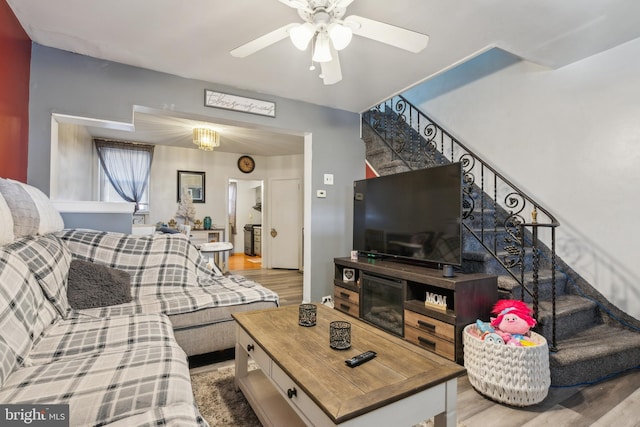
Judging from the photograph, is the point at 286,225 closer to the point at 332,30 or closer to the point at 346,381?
the point at 332,30

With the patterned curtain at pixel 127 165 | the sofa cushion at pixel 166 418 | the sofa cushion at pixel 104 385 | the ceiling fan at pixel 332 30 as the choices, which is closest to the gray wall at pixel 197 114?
the ceiling fan at pixel 332 30

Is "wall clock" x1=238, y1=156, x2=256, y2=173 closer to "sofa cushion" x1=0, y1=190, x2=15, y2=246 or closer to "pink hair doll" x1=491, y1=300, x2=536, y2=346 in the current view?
"sofa cushion" x1=0, y1=190, x2=15, y2=246

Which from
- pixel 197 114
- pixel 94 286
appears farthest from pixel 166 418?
pixel 197 114

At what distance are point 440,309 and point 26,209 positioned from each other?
272 cm

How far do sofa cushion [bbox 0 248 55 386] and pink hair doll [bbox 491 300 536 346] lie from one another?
7.75ft

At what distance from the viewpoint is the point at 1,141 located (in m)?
1.92

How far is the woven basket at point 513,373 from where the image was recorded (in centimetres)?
169

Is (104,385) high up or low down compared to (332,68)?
down

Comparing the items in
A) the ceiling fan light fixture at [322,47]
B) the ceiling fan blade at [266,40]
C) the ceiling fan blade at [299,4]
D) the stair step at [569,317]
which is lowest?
the stair step at [569,317]

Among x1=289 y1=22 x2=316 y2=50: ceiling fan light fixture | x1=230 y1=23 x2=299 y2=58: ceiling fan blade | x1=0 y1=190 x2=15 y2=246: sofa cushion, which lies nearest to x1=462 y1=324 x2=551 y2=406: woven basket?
x1=289 y1=22 x2=316 y2=50: ceiling fan light fixture

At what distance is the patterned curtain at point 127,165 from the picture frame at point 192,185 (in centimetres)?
61

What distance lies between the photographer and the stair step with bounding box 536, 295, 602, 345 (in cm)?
212

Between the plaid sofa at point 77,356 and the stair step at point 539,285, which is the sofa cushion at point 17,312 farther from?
the stair step at point 539,285

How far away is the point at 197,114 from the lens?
9.65 feet
